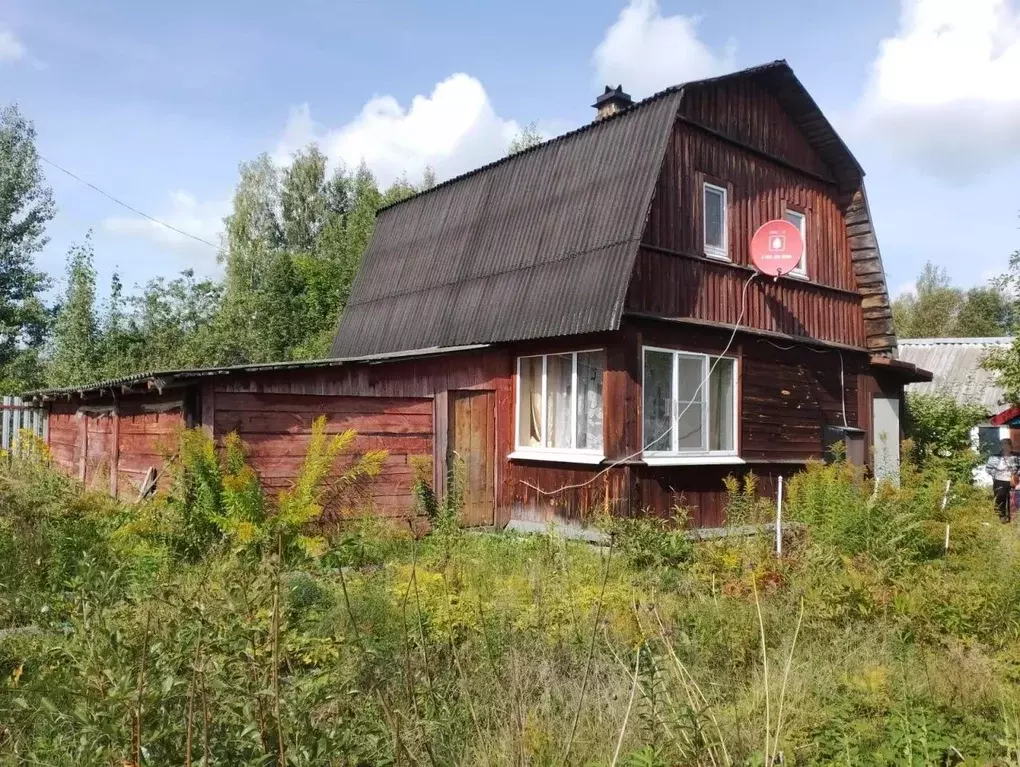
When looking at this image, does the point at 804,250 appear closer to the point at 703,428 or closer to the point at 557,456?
the point at 703,428

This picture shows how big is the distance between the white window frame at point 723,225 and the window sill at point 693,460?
2904 millimetres

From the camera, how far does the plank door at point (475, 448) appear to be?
12.1 metres

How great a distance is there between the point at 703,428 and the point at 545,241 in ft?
11.7

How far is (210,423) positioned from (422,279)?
6.08 metres

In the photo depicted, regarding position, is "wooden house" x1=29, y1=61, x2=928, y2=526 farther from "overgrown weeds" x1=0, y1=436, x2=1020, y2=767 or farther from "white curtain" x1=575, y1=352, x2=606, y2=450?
"overgrown weeds" x1=0, y1=436, x2=1020, y2=767

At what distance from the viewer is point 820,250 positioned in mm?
13906

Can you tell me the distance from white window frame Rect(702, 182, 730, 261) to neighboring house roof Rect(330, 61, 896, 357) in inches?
54.9

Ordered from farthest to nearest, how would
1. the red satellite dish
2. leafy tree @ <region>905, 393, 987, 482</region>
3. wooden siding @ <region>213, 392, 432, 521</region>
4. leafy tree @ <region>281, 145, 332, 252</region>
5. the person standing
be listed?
leafy tree @ <region>281, 145, 332, 252</region>
leafy tree @ <region>905, 393, 987, 482</region>
the person standing
the red satellite dish
wooden siding @ <region>213, 392, 432, 521</region>

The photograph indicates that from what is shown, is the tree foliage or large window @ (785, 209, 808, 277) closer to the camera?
large window @ (785, 209, 808, 277)

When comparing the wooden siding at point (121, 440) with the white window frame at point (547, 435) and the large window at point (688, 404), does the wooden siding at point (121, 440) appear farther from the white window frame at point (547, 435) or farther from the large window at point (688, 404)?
the large window at point (688, 404)

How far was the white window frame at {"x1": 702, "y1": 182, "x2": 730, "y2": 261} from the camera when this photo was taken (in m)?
12.0

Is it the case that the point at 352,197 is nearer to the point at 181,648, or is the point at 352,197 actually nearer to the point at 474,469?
the point at 474,469

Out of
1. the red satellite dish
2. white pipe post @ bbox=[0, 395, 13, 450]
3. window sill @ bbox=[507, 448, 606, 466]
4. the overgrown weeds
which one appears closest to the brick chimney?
the red satellite dish

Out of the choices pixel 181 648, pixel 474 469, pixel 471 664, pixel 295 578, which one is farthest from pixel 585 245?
pixel 181 648
